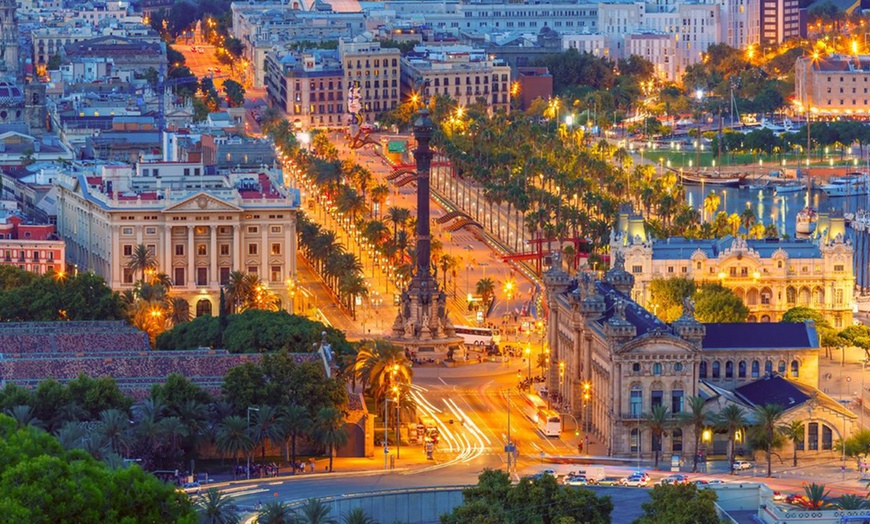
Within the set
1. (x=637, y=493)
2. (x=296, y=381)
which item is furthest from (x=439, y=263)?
(x=637, y=493)

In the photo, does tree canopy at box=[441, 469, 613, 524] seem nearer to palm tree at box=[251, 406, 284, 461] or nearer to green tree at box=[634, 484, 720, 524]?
green tree at box=[634, 484, 720, 524]

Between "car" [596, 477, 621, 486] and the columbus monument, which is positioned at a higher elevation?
the columbus monument

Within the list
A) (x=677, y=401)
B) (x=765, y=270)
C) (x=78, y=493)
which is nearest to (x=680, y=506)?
(x=78, y=493)

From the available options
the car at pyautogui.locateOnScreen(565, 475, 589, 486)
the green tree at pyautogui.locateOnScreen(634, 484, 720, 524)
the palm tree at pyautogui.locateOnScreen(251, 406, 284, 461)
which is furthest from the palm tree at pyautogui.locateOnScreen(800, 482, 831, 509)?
the palm tree at pyautogui.locateOnScreen(251, 406, 284, 461)

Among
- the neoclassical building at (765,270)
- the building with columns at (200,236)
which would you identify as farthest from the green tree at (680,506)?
the building with columns at (200,236)

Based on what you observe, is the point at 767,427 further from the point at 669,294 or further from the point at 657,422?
the point at 669,294

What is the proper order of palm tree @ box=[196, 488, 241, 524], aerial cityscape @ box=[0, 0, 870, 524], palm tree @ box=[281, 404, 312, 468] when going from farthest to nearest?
palm tree @ box=[281, 404, 312, 468]
aerial cityscape @ box=[0, 0, 870, 524]
palm tree @ box=[196, 488, 241, 524]
